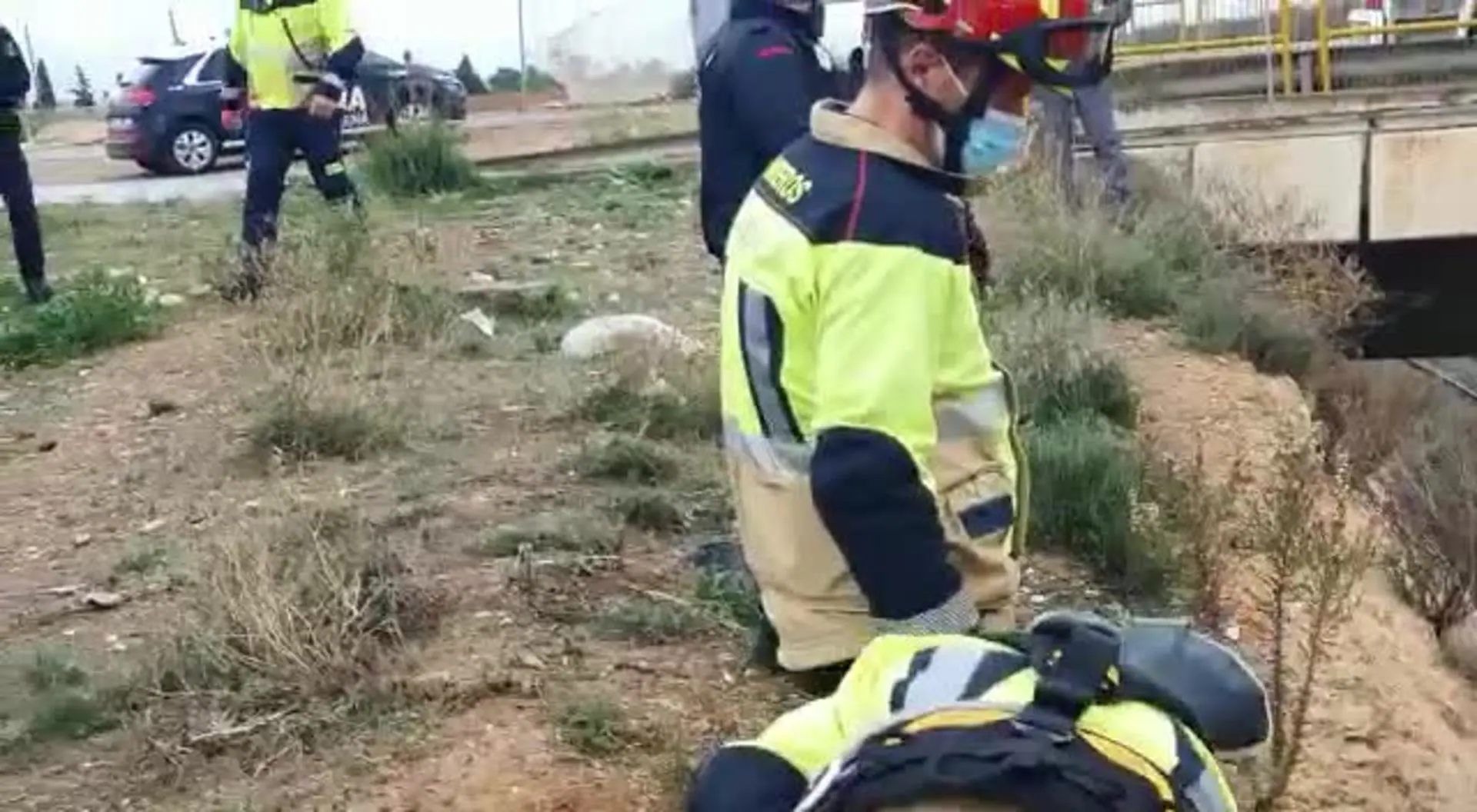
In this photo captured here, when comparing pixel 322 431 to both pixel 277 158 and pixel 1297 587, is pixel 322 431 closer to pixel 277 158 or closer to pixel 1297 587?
pixel 1297 587

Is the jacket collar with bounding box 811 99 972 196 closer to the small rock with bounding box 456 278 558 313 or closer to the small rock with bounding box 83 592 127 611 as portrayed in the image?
the small rock with bounding box 83 592 127 611

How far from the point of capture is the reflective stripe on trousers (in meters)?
3.13

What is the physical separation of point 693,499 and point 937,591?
3.22m

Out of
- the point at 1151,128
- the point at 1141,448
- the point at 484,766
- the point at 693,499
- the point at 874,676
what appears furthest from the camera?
the point at 1151,128

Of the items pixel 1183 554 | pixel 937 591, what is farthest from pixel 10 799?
pixel 1183 554

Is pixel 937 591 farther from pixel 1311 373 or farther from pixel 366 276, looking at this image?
pixel 1311 373

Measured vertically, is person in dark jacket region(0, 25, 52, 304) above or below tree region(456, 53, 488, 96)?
above

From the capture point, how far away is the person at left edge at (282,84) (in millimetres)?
9750

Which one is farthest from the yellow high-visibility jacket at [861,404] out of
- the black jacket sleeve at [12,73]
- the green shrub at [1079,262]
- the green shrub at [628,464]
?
the black jacket sleeve at [12,73]

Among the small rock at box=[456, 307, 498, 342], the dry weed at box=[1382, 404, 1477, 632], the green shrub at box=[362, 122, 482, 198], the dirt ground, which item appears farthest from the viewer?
the green shrub at box=[362, 122, 482, 198]

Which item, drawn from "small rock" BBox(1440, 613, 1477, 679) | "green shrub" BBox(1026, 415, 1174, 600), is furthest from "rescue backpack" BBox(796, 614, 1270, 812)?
"small rock" BBox(1440, 613, 1477, 679)

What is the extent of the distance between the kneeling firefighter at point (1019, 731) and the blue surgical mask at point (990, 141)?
119cm

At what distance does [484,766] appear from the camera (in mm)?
4148

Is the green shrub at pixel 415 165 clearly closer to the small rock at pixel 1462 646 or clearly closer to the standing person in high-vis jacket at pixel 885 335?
the small rock at pixel 1462 646
